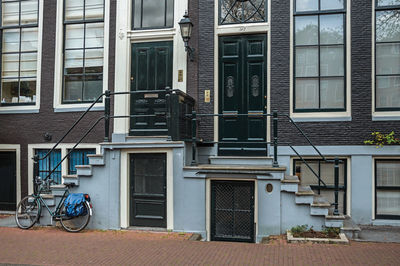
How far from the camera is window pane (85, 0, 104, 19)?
11.1m

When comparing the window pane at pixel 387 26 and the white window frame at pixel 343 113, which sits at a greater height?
the window pane at pixel 387 26

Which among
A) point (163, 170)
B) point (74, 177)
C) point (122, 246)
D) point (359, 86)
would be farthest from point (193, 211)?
point (359, 86)

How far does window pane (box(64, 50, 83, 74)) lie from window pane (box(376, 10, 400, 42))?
762 centimetres

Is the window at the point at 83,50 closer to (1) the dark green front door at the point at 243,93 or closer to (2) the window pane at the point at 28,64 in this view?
(2) the window pane at the point at 28,64

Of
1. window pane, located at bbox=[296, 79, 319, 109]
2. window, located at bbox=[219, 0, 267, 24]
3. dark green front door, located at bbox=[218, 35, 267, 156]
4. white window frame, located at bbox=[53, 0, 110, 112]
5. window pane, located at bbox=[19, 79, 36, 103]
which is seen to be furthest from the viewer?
window pane, located at bbox=[19, 79, 36, 103]

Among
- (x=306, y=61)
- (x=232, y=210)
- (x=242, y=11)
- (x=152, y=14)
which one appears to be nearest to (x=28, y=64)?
(x=152, y=14)

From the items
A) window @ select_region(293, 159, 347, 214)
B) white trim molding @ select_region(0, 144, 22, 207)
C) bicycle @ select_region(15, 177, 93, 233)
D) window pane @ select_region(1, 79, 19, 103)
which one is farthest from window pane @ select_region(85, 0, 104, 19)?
window @ select_region(293, 159, 347, 214)

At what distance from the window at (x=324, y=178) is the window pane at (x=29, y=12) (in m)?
8.20

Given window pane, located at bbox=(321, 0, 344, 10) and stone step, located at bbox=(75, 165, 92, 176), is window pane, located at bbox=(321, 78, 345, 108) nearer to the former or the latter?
window pane, located at bbox=(321, 0, 344, 10)

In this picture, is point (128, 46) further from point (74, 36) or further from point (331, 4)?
point (331, 4)

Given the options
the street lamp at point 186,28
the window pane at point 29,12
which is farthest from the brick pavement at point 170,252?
the window pane at point 29,12

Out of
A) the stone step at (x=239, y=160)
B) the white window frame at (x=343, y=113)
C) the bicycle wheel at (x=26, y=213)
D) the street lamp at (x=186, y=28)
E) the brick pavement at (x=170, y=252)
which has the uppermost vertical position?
the street lamp at (x=186, y=28)

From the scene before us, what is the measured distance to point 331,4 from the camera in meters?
9.87

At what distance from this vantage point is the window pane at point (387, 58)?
9.62 meters
